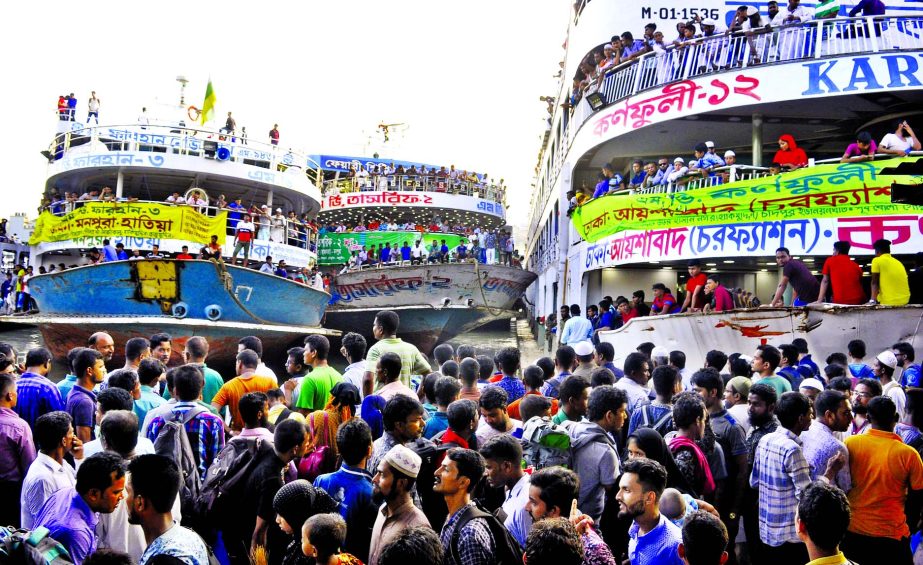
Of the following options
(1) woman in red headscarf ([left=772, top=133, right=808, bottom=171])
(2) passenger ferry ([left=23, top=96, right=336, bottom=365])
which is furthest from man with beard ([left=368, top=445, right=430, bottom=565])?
(2) passenger ferry ([left=23, top=96, right=336, bottom=365])

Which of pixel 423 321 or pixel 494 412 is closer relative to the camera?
pixel 494 412

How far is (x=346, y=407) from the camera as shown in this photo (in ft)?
15.6

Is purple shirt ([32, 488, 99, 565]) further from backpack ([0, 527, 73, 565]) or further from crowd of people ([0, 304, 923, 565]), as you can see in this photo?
backpack ([0, 527, 73, 565])

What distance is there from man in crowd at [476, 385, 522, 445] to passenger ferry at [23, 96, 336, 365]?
35.0ft

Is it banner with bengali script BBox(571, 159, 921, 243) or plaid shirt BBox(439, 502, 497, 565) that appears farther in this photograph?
banner with bengali script BBox(571, 159, 921, 243)

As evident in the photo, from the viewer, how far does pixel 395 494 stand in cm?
322

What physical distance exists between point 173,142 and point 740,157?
12497 mm

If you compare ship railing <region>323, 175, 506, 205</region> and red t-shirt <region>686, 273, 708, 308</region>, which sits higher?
ship railing <region>323, 175, 506, 205</region>

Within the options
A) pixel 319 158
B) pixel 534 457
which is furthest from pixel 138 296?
pixel 319 158

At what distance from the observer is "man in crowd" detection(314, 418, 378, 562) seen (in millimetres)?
3502

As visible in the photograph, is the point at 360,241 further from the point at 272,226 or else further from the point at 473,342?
the point at 272,226

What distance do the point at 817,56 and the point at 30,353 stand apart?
12.1m

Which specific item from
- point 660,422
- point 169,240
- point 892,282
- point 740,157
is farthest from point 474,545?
point 740,157

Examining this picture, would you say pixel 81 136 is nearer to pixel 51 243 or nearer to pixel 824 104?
pixel 51 243
